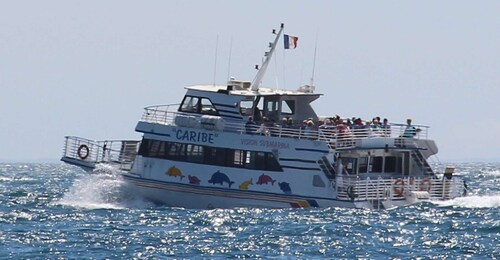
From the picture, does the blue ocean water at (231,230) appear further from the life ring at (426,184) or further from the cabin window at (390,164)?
the cabin window at (390,164)

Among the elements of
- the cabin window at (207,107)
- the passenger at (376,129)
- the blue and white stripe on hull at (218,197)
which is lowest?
the blue and white stripe on hull at (218,197)

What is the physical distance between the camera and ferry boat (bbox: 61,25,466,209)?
149 ft

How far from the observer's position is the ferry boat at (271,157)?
149 ft

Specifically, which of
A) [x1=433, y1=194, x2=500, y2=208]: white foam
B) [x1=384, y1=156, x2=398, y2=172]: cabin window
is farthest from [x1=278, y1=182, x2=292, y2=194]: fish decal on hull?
[x1=433, y1=194, x2=500, y2=208]: white foam

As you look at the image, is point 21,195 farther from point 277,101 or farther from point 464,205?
point 464,205

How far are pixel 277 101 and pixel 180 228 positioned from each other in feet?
32.0

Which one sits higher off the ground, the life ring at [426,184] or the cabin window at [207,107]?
the cabin window at [207,107]

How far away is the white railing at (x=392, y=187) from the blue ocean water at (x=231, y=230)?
0.72m

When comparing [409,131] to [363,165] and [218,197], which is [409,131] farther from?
[218,197]

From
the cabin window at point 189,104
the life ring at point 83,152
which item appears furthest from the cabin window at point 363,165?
the life ring at point 83,152

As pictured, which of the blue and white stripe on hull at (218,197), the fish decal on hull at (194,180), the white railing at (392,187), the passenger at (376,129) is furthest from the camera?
the passenger at (376,129)

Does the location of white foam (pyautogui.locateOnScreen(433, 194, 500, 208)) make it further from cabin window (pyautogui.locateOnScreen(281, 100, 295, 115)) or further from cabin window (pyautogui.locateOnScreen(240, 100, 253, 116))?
cabin window (pyautogui.locateOnScreen(240, 100, 253, 116))

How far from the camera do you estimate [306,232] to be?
39.0 meters

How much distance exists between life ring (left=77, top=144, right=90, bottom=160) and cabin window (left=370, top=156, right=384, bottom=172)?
10.1 m
